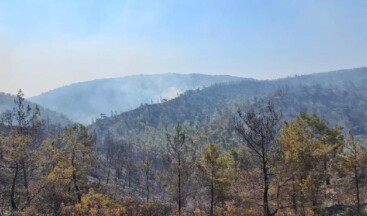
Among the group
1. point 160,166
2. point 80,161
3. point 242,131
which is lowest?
point 160,166

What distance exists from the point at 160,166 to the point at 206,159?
138264 millimetres

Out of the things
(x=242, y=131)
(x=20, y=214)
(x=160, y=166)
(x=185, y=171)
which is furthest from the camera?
(x=160, y=166)

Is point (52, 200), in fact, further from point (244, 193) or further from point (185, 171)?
point (244, 193)

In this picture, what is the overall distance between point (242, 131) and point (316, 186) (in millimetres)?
8018

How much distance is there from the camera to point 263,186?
27250mm

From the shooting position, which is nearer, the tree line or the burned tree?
the burned tree

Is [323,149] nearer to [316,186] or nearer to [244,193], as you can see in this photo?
[316,186]

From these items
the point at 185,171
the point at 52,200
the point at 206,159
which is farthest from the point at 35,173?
the point at 206,159

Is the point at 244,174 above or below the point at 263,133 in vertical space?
below

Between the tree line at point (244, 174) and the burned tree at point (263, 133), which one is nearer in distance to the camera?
the burned tree at point (263, 133)

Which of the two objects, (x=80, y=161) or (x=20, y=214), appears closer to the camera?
(x=20, y=214)

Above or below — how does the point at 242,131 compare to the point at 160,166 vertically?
above

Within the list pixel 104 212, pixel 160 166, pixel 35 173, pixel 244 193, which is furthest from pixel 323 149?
pixel 160 166

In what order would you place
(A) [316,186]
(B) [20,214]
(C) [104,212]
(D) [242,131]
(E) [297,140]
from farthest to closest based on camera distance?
1. (E) [297,140]
2. (B) [20,214]
3. (A) [316,186]
4. (D) [242,131]
5. (C) [104,212]
